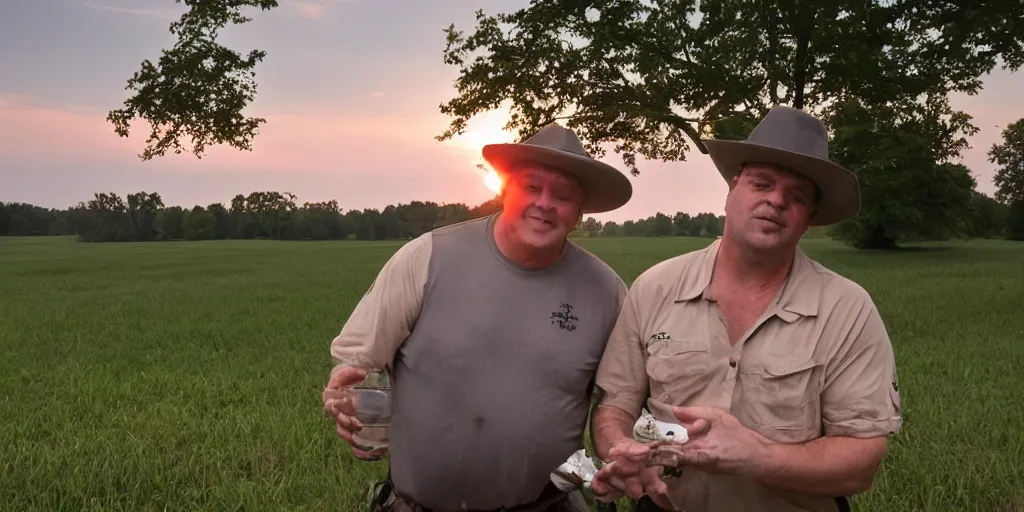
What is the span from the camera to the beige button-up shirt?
285cm

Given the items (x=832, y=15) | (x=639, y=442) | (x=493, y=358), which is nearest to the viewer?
(x=639, y=442)

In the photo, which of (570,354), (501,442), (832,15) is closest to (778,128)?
(570,354)

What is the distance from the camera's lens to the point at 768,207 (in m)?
2.97

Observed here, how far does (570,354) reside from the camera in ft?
11.0

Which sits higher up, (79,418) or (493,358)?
(493,358)

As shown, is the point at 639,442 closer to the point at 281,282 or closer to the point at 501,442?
the point at 501,442

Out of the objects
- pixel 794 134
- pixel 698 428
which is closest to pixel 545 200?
pixel 794 134

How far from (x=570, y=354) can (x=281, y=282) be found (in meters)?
22.8

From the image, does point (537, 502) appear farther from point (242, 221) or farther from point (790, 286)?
point (242, 221)

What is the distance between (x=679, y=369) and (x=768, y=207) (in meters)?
0.70

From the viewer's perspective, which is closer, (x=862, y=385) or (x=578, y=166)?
(x=862, y=385)

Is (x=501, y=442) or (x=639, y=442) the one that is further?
(x=501, y=442)

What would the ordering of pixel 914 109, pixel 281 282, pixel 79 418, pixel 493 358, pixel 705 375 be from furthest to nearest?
pixel 281 282 < pixel 914 109 < pixel 79 418 < pixel 493 358 < pixel 705 375

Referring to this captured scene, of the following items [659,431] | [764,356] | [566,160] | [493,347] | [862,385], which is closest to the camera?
[659,431]
